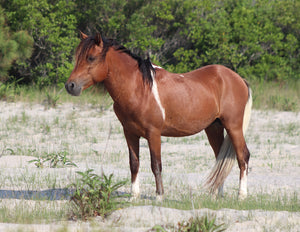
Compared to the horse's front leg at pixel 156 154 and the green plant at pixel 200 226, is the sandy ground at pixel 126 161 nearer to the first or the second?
the green plant at pixel 200 226

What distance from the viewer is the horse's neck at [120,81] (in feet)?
17.2

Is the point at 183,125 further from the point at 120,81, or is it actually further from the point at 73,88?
the point at 73,88

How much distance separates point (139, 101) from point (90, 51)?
749 millimetres

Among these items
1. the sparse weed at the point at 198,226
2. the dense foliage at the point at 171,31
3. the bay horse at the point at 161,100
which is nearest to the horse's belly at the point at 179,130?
the bay horse at the point at 161,100

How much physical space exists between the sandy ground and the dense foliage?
290 cm

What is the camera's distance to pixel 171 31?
16578 millimetres

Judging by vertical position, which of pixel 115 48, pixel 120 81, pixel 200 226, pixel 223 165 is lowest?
pixel 200 226

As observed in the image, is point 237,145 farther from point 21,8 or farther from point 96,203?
point 21,8

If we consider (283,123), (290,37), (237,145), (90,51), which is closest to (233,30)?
(290,37)

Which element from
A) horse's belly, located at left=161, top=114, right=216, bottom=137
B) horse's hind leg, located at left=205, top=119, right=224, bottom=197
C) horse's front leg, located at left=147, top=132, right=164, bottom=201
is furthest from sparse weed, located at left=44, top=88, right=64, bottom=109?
horse's front leg, located at left=147, top=132, right=164, bottom=201

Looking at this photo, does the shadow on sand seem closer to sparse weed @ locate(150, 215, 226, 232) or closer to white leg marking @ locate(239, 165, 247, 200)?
sparse weed @ locate(150, 215, 226, 232)

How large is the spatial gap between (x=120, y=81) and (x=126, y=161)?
333cm

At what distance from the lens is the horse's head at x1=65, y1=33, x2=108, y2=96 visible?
491cm

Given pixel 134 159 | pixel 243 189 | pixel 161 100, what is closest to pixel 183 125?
pixel 161 100
